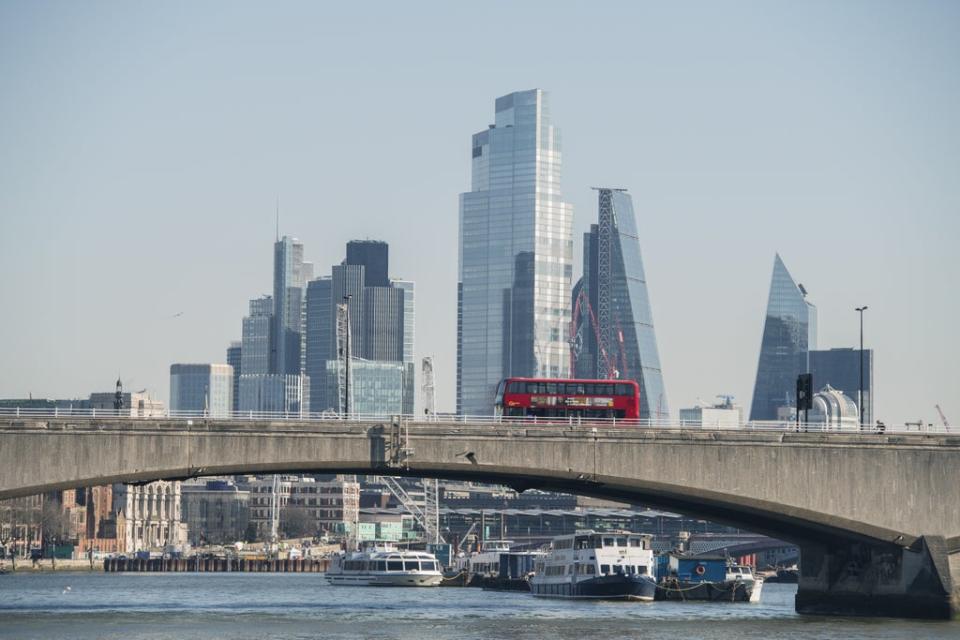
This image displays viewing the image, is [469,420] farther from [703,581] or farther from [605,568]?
[703,581]

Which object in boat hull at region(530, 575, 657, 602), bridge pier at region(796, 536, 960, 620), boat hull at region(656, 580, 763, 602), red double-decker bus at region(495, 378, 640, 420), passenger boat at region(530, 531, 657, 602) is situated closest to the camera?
bridge pier at region(796, 536, 960, 620)

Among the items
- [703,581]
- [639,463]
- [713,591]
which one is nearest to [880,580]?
[639,463]

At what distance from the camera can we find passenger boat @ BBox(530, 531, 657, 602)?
145 m

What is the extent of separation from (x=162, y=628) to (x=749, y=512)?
3482cm

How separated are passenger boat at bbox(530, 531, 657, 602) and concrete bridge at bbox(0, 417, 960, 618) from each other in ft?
110

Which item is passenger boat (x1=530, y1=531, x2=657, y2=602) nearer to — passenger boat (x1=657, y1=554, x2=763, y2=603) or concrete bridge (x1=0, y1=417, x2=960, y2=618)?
passenger boat (x1=657, y1=554, x2=763, y2=603)

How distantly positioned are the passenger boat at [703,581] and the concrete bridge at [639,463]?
139 ft

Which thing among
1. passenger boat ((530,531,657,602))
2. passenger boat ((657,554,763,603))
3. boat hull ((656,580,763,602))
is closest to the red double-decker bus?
passenger boat ((530,531,657,602))

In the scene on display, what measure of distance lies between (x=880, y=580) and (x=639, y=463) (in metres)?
16.9

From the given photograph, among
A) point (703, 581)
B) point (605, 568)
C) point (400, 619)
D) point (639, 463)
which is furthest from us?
point (703, 581)

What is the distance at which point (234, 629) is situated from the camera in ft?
330

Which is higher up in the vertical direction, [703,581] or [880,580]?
[880,580]

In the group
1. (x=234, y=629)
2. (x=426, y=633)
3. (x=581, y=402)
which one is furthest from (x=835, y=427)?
(x=234, y=629)

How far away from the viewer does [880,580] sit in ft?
369
